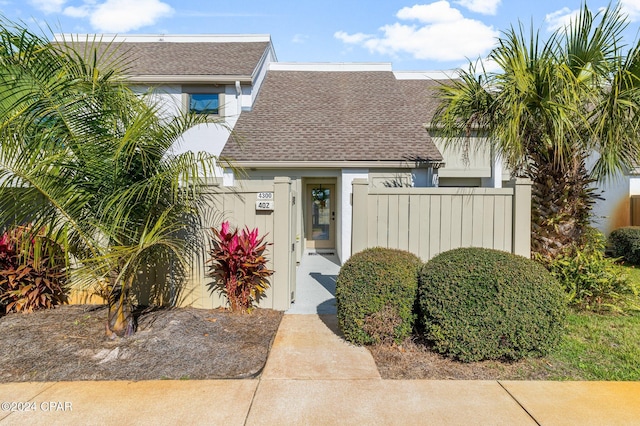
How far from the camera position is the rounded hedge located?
385cm

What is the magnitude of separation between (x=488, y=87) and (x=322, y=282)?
16.0 ft

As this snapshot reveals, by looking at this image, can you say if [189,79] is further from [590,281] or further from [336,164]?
[590,281]

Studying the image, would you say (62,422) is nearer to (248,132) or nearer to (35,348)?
(35,348)

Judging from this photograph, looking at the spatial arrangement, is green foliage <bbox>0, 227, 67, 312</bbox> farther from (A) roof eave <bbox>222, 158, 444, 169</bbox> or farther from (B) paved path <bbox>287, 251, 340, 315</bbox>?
(A) roof eave <bbox>222, 158, 444, 169</bbox>

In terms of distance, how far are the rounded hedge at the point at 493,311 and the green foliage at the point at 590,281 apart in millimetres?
1741

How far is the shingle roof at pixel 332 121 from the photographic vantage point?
373 inches

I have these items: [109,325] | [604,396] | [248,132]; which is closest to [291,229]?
[109,325]

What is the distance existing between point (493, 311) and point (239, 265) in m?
3.47

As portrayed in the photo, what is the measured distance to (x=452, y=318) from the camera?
3939 mm

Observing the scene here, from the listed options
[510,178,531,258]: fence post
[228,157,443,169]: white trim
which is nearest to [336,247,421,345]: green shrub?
[510,178,531,258]: fence post

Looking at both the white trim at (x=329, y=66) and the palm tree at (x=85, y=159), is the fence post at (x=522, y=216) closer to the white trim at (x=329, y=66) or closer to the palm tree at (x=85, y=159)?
the palm tree at (x=85, y=159)

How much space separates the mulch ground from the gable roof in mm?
7549

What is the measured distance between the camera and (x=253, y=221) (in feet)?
18.6

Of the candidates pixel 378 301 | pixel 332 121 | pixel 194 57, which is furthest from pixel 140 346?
pixel 194 57
